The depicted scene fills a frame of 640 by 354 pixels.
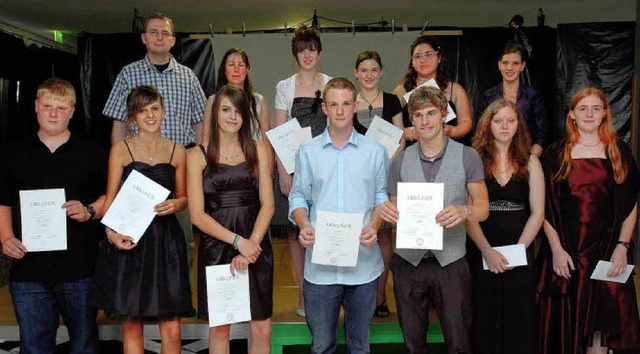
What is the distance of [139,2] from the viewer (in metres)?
7.19

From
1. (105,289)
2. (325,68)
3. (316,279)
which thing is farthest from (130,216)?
(325,68)

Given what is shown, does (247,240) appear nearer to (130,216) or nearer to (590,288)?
(130,216)

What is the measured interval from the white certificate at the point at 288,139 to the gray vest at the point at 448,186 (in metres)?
0.75

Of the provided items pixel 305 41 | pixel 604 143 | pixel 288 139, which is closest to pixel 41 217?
pixel 288 139

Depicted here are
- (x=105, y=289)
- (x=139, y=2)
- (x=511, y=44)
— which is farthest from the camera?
(x=139, y=2)

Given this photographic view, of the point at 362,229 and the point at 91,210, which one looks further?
the point at 91,210

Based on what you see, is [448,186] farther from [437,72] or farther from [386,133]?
[437,72]

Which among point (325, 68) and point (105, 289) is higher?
point (325, 68)

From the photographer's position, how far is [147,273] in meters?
3.07

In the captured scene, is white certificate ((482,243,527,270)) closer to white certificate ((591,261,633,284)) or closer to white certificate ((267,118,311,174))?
white certificate ((591,261,633,284))

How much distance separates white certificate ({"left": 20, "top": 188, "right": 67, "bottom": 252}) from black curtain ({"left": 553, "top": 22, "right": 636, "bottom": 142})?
518 centimetres

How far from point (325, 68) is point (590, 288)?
13.2 feet

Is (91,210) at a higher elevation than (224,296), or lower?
higher

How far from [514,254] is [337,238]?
90 centimetres
